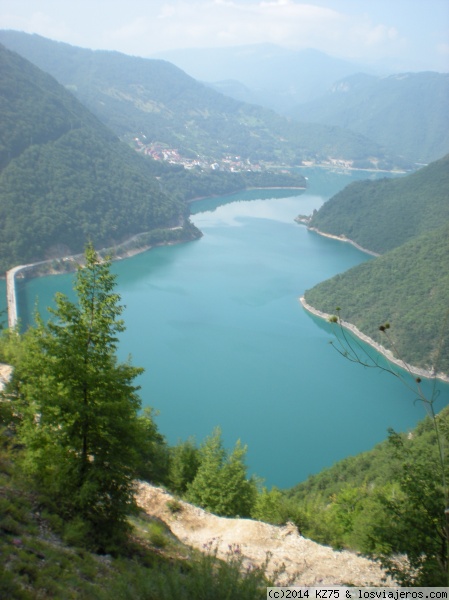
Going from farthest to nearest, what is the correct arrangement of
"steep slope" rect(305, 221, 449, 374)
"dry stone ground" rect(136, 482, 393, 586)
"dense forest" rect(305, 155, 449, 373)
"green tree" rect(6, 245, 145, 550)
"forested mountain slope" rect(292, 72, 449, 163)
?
"forested mountain slope" rect(292, 72, 449, 163) < "dense forest" rect(305, 155, 449, 373) < "steep slope" rect(305, 221, 449, 374) < "dry stone ground" rect(136, 482, 393, 586) < "green tree" rect(6, 245, 145, 550)

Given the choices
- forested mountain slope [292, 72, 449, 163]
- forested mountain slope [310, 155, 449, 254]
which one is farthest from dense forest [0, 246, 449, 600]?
forested mountain slope [292, 72, 449, 163]

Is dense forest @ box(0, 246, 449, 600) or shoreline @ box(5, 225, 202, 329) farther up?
dense forest @ box(0, 246, 449, 600)

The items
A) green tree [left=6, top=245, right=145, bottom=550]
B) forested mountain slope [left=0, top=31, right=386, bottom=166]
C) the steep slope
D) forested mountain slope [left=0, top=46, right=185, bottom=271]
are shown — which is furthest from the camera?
forested mountain slope [left=0, top=31, right=386, bottom=166]

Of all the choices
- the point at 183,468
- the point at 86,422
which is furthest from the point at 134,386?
the point at 183,468

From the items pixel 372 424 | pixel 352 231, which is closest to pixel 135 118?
pixel 352 231

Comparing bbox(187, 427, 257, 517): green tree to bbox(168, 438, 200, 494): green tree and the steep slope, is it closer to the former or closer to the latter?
bbox(168, 438, 200, 494): green tree

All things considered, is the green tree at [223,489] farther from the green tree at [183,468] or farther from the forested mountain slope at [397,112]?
the forested mountain slope at [397,112]

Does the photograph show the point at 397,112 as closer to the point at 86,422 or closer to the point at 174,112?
the point at 174,112
